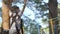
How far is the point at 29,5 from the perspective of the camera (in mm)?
7707

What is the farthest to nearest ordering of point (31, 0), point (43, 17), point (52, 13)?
point (31, 0) → point (43, 17) → point (52, 13)

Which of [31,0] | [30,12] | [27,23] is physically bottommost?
[27,23]

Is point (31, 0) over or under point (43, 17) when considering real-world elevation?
over

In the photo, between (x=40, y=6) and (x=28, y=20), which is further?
(x=28, y=20)

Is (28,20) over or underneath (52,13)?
underneath

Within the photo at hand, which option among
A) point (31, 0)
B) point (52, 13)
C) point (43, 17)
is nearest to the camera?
point (52, 13)

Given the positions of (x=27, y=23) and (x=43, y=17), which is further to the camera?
(x=27, y=23)

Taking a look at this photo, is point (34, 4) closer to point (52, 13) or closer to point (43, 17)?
point (43, 17)

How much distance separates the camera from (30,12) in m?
7.78

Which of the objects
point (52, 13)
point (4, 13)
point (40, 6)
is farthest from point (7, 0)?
point (40, 6)

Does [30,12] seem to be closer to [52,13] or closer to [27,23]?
[27,23]

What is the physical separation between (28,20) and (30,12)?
409 millimetres

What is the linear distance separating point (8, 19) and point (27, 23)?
2.64m

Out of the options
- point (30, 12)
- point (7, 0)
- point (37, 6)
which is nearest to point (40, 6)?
point (37, 6)
